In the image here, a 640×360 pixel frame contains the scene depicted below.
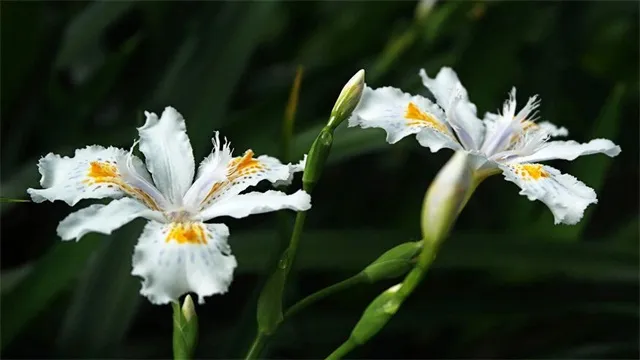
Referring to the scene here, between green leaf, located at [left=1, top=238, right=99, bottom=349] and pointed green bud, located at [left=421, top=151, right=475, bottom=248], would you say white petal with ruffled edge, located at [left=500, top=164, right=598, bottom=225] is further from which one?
green leaf, located at [left=1, top=238, right=99, bottom=349]

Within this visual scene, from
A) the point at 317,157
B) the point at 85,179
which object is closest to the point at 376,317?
the point at 317,157

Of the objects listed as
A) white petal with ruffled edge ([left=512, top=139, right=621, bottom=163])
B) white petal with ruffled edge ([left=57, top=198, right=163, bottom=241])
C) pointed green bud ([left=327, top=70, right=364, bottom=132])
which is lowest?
white petal with ruffled edge ([left=57, top=198, right=163, bottom=241])

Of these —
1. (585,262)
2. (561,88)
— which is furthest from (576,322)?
(561,88)

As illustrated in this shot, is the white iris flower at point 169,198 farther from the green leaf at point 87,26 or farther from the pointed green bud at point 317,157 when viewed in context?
the green leaf at point 87,26

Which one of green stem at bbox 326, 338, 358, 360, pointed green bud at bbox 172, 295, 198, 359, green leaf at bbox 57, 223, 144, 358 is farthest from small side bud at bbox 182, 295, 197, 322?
green leaf at bbox 57, 223, 144, 358

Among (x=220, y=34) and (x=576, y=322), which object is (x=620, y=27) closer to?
(x=576, y=322)

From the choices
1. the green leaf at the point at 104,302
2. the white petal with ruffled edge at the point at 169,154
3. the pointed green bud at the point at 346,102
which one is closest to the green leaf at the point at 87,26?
the green leaf at the point at 104,302
